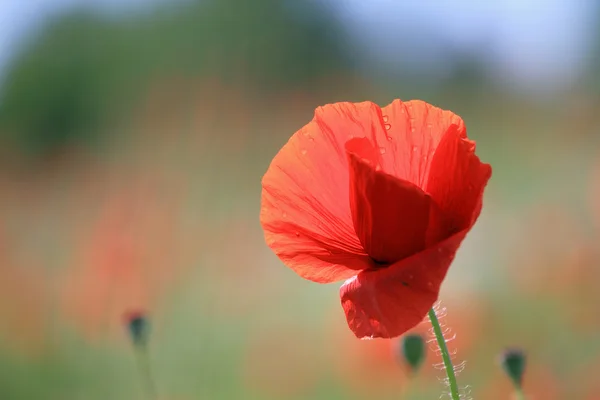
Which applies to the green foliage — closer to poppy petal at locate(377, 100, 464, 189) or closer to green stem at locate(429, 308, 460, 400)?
poppy petal at locate(377, 100, 464, 189)

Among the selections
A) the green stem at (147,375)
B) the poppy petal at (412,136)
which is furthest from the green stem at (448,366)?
the green stem at (147,375)

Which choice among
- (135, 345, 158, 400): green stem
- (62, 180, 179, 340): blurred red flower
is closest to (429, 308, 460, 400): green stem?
(135, 345, 158, 400): green stem

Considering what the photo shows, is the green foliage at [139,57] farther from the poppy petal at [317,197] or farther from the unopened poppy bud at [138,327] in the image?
the poppy petal at [317,197]

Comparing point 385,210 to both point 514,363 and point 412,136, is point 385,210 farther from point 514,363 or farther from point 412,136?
point 514,363

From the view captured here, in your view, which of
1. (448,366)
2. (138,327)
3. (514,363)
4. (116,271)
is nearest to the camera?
(448,366)

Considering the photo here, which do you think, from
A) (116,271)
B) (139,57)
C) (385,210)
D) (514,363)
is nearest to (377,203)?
(385,210)

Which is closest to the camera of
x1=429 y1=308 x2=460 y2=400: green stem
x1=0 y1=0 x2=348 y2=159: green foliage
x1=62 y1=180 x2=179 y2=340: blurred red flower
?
x1=429 y1=308 x2=460 y2=400: green stem

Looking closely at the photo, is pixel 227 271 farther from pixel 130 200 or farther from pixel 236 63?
pixel 236 63
